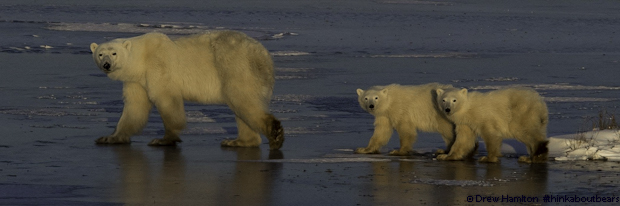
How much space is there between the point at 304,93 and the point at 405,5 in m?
22.5

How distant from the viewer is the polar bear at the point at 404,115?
30.2 feet

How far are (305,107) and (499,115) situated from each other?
389cm

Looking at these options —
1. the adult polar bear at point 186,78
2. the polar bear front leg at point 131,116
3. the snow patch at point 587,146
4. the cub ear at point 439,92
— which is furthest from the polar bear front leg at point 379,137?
the polar bear front leg at point 131,116

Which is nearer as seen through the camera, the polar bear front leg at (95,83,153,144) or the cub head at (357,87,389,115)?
the cub head at (357,87,389,115)

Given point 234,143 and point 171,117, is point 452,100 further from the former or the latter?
point 171,117

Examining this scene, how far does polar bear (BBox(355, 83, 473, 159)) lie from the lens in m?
9.20

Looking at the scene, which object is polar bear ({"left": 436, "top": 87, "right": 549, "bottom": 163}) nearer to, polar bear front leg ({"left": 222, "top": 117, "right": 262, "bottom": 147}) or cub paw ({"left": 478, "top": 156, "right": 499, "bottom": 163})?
cub paw ({"left": 478, "top": 156, "right": 499, "bottom": 163})

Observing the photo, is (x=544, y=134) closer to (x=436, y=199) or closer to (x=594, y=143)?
(x=594, y=143)

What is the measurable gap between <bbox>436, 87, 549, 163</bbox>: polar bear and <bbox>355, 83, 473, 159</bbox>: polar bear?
1.47 ft

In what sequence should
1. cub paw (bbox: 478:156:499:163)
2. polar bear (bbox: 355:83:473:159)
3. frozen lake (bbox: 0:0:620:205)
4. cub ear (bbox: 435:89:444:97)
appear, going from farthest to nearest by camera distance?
polar bear (bbox: 355:83:473:159)
cub ear (bbox: 435:89:444:97)
cub paw (bbox: 478:156:499:163)
frozen lake (bbox: 0:0:620:205)

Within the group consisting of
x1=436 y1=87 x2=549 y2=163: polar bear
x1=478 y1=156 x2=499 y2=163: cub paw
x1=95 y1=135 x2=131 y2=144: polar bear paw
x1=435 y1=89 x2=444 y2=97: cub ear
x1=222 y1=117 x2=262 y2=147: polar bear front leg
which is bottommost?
x1=95 y1=135 x2=131 y2=144: polar bear paw

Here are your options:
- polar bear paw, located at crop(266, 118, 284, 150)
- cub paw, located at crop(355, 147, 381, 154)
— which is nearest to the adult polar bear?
polar bear paw, located at crop(266, 118, 284, 150)

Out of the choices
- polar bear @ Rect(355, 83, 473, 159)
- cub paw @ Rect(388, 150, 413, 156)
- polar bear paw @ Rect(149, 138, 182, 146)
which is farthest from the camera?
polar bear paw @ Rect(149, 138, 182, 146)

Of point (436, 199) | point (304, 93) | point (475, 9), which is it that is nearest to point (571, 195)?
point (436, 199)
